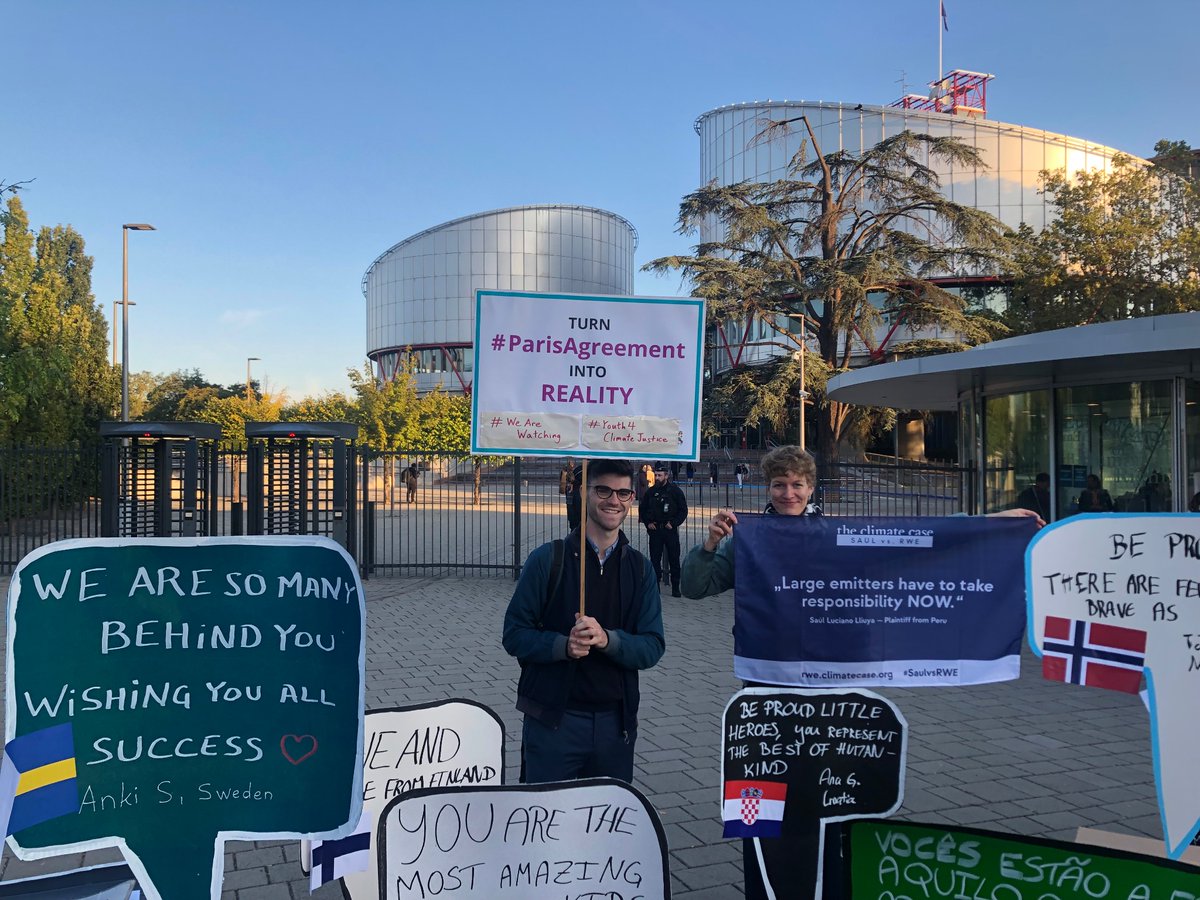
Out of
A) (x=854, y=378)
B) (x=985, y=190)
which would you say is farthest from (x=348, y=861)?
(x=985, y=190)

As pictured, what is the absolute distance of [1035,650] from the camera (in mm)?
2943

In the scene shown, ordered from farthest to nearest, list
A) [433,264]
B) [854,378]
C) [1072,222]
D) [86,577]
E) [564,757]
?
[433,264], [1072,222], [854,378], [564,757], [86,577]

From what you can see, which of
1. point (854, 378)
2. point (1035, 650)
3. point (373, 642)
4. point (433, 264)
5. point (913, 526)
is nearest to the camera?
point (1035, 650)

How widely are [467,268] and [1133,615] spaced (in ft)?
302

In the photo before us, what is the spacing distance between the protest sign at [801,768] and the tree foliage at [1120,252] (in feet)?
96.4

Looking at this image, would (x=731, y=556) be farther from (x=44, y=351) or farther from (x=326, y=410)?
(x=326, y=410)

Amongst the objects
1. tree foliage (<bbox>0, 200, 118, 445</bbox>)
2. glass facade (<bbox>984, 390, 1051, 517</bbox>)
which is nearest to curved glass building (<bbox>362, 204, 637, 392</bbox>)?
Result: tree foliage (<bbox>0, 200, 118, 445</bbox>)

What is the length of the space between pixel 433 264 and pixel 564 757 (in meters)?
93.9

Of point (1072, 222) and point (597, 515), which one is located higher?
point (1072, 222)

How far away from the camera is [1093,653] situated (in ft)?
9.57

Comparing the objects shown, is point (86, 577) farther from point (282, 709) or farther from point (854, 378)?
point (854, 378)

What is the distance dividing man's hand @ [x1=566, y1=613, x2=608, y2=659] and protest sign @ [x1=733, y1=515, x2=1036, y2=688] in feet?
2.13

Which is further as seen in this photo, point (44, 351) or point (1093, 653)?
point (44, 351)

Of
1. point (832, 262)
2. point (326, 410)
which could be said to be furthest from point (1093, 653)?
point (326, 410)
